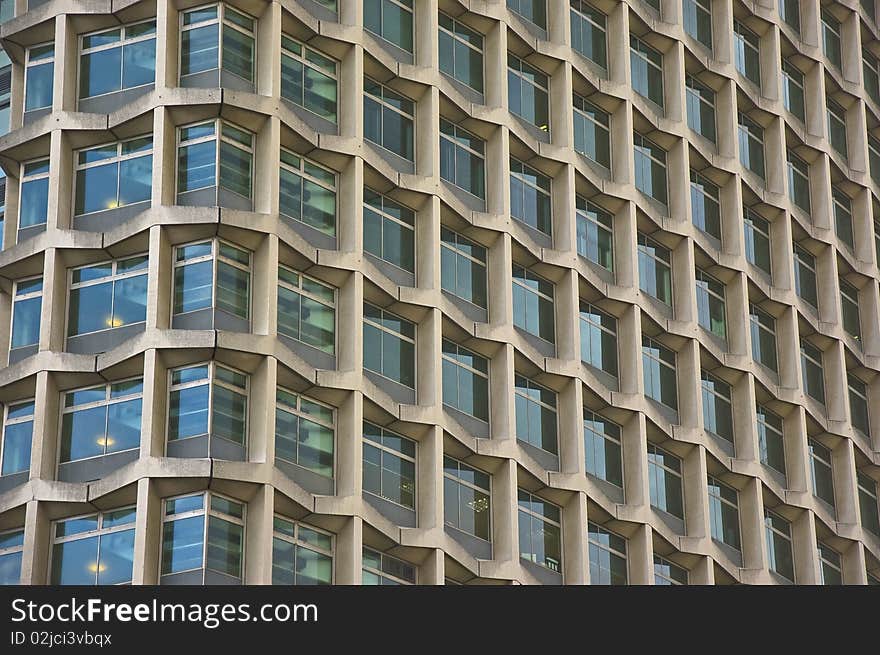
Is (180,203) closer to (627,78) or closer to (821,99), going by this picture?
(627,78)

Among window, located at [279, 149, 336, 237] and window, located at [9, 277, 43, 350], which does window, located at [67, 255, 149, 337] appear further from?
window, located at [279, 149, 336, 237]

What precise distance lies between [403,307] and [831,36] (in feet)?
88.3

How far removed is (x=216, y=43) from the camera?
48.5 metres

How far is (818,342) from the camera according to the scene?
65.2 m

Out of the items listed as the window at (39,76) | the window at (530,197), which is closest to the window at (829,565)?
the window at (530,197)

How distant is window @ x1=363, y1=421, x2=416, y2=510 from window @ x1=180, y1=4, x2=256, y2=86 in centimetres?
920

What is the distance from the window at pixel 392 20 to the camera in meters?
52.6

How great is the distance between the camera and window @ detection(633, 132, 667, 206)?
195ft

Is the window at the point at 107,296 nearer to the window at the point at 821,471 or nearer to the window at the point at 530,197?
the window at the point at 530,197

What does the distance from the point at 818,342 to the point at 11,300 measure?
28.0 m

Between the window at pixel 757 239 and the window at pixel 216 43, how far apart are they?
20357 millimetres

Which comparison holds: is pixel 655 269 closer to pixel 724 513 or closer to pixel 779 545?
pixel 724 513

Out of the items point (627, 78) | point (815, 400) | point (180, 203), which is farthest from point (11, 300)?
point (815, 400)
